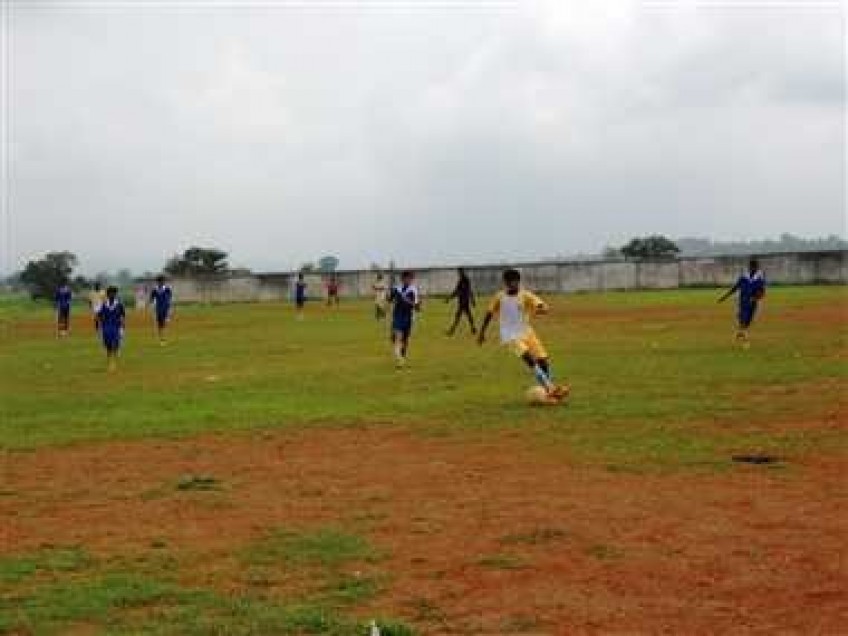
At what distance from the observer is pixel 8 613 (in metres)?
7.61

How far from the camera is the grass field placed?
7.52 m

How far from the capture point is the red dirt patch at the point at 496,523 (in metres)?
7.44

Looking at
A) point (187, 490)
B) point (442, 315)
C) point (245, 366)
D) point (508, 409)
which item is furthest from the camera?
point (442, 315)

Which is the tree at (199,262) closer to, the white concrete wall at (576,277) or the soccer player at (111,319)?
the white concrete wall at (576,277)

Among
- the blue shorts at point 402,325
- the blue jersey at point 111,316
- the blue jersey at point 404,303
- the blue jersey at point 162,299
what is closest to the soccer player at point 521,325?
the blue jersey at point 404,303

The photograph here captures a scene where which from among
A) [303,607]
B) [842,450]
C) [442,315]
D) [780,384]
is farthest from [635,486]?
[442,315]

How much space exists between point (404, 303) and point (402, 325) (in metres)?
0.43

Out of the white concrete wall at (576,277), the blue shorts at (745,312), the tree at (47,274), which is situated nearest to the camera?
the blue shorts at (745,312)

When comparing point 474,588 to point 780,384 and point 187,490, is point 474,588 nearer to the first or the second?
point 187,490

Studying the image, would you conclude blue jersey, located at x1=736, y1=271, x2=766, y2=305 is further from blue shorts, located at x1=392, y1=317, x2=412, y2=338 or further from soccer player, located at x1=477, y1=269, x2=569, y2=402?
soccer player, located at x1=477, y1=269, x2=569, y2=402

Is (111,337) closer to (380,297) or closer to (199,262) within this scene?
(380,297)

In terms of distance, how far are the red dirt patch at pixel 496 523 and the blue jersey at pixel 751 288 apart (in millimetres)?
12509

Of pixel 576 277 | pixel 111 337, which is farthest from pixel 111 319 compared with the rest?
pixel 576 277

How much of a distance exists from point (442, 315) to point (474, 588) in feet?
129
